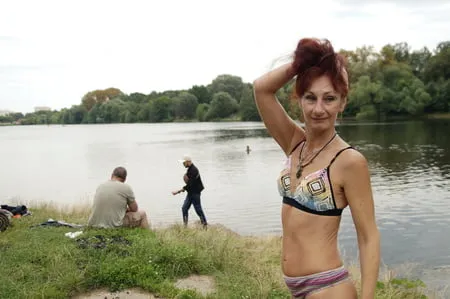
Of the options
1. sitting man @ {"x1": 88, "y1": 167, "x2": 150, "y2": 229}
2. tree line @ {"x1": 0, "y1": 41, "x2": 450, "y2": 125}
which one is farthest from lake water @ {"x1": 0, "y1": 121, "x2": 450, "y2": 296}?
tree line @ {"x1": 0, "y1": 41, "x2": 450, "y2": 125}

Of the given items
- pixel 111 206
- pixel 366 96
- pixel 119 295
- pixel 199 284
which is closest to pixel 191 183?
pixel 111 206

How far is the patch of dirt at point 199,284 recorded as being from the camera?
236 inches

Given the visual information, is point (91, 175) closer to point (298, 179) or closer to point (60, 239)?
point (60, 239)

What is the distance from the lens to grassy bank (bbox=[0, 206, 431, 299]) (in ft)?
18.7

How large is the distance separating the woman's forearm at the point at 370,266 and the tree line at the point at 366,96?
3271cm

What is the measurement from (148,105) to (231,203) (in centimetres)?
12611

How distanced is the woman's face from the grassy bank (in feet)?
13.0

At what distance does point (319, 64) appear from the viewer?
214 cm

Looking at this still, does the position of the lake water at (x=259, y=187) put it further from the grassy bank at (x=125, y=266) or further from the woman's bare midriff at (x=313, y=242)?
the woman's bare midriff at (x=313, y=242)

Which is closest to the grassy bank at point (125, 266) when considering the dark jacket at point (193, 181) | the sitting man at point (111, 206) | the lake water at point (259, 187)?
the sitting man at point (111, 206)

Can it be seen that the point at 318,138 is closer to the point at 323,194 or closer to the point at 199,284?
the point at 323,194

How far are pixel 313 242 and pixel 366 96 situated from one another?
7933 cm

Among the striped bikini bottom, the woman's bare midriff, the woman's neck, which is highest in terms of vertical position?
the woman's neck

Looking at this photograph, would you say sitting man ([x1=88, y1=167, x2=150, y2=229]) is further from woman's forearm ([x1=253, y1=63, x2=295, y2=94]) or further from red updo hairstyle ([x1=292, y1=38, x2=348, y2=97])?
red updo hairstyle ([x1=292, y1=38, x2=348, y2=97])
